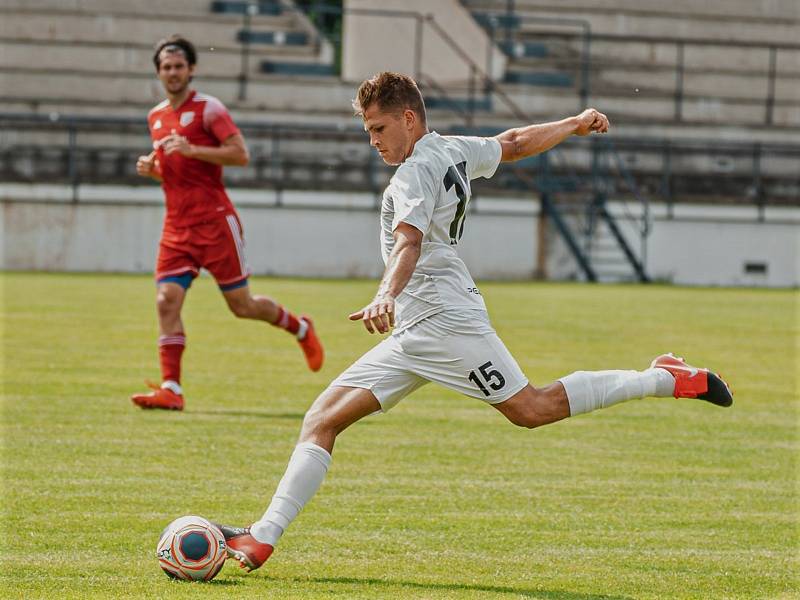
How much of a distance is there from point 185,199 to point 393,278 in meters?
5.16

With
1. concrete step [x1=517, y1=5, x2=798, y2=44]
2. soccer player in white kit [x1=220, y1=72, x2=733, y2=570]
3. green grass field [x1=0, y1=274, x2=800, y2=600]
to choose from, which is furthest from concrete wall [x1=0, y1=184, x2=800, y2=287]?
soccer player in white kit [x1=220, y1=72, x2=733, y2=570]

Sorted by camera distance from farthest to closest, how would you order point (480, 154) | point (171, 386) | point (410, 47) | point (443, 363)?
point (410, 47)
point (171, 386)
point (480, 154)
point (443, 363)

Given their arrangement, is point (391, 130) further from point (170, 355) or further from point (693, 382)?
point (170, 355)

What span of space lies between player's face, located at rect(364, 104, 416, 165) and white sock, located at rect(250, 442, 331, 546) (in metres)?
1.11

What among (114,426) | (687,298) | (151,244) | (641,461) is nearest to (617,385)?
(641,461)

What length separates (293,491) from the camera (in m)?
5.12

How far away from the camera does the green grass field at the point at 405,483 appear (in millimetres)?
5078

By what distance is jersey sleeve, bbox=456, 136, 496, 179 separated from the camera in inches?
219

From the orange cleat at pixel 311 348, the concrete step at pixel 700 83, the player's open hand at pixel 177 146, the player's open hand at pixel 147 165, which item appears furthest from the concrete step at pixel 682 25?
the player's open hand at pixel 177 146

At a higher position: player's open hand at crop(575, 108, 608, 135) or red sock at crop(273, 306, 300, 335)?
player's open hand at crop(575, 108, 608, 135)

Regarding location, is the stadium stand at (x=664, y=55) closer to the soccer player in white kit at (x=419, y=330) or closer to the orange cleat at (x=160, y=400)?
the orange cleat at (x=160, y=400)

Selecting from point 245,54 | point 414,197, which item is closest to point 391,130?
point 414,197

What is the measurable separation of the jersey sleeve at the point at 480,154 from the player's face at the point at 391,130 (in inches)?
12.8

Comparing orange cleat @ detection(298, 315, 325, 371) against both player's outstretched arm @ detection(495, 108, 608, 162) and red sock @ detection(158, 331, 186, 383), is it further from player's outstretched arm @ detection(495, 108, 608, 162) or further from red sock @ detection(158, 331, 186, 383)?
player's outstretched arm @ detection(495, 108, 608, 162)
